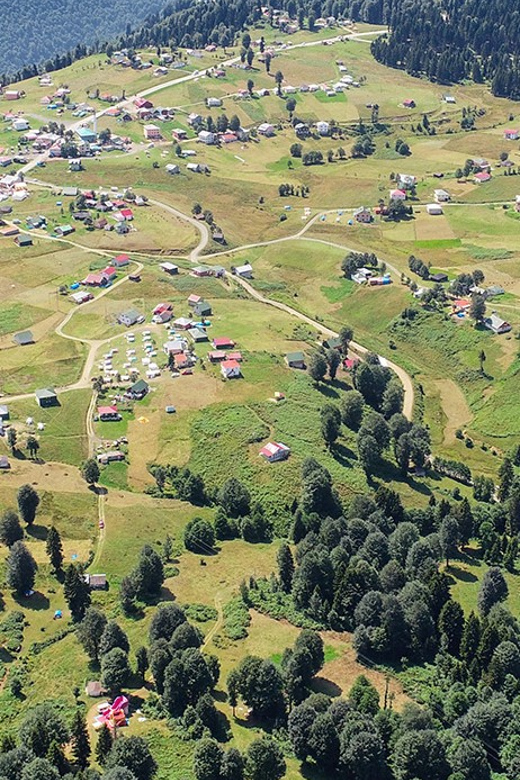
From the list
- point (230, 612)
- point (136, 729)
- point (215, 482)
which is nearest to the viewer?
point (136, 729)

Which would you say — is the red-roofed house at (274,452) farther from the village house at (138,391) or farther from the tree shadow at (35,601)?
the tree shadow at (35,601)

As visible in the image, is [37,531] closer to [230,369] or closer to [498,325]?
[230,369]

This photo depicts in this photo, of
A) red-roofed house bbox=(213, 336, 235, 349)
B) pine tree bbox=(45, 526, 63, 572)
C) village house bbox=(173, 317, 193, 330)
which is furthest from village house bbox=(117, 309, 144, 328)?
pine tree bbox=(45, 526, 63, 572)

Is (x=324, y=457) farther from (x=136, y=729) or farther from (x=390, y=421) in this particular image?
(x=136, y=729)

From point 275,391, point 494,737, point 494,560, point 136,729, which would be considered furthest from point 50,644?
point 275,391

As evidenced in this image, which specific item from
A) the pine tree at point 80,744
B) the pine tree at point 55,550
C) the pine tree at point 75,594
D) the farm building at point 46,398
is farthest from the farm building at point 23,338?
the pine tree at point 80,744
